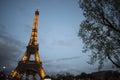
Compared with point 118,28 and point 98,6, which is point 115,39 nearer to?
point 118,28

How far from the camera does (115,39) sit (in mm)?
17219

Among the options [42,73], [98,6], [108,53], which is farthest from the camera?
[42,73]

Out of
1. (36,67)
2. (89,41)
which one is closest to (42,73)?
(36,67)

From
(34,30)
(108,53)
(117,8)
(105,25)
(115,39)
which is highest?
(34,30)

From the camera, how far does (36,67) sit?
78250 millimetres

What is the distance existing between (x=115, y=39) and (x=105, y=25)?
1.38m

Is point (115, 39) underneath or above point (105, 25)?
underneath

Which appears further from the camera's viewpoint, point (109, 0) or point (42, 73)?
point (42, 73)

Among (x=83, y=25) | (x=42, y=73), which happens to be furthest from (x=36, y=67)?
(x=83, y=25)

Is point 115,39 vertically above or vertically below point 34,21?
below

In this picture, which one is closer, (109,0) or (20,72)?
(109,0)

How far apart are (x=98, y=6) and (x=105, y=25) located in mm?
1805

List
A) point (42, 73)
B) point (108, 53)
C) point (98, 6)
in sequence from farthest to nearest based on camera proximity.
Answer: point (42, 73) < point (98, 6) < point (108, 53)

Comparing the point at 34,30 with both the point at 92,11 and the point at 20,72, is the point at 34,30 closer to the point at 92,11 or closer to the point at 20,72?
the point at 20,72
